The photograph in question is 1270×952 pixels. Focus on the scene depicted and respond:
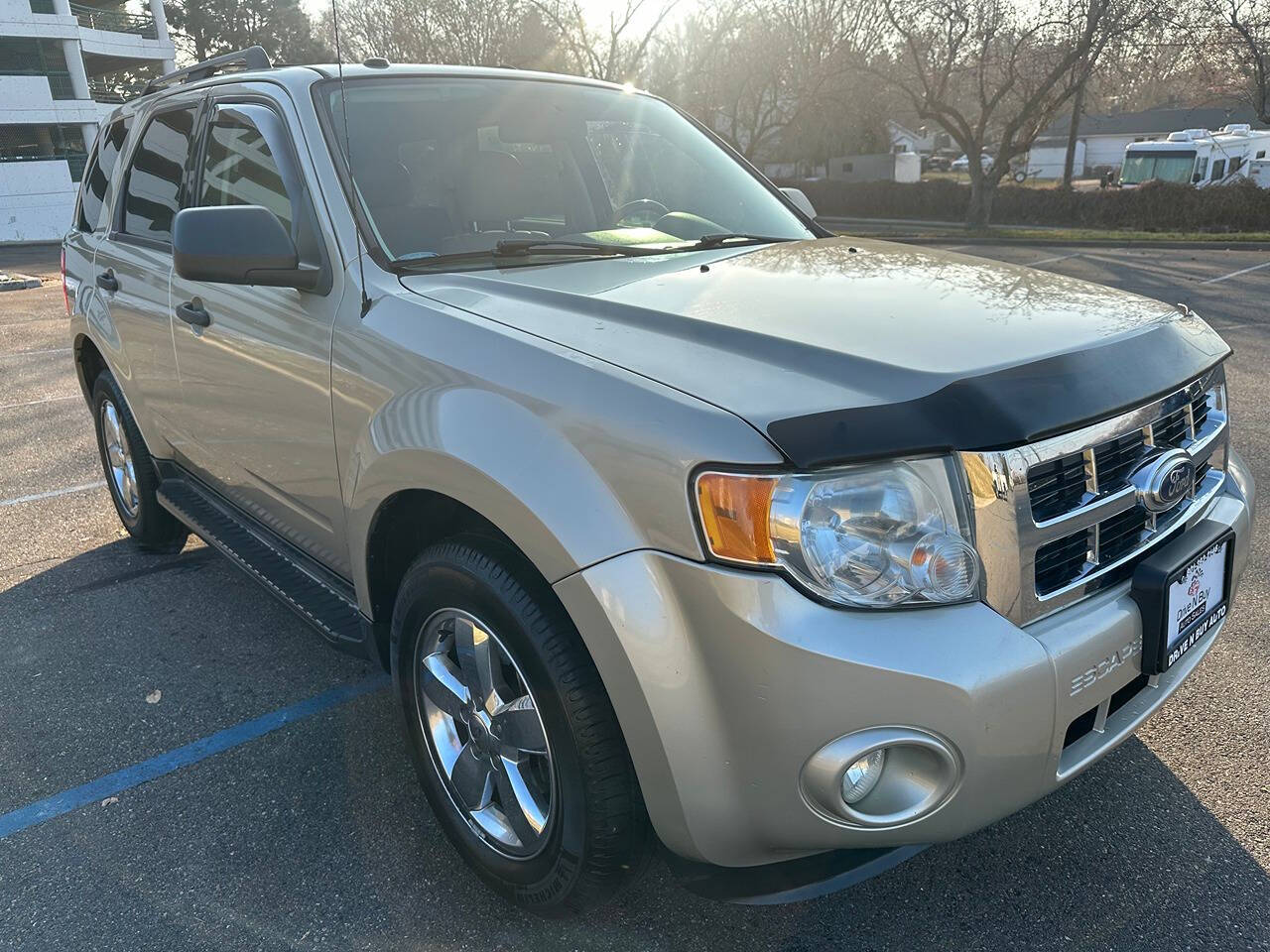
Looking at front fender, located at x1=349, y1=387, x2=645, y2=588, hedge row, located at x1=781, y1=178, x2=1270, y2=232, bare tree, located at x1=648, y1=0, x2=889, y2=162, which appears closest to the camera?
front fender, located at x1=349, y1=387, x2=645, y2=588

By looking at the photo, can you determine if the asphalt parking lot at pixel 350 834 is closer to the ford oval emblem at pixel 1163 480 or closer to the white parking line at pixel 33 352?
the ford oval emblem at pixel 1163 480

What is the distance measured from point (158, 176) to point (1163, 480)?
3569 mm

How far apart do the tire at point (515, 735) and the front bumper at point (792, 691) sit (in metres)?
0.11

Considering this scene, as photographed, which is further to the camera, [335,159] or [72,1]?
[72,1]

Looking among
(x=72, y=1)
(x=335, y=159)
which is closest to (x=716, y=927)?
(x=335, y=159)

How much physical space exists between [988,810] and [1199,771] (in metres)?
1.27

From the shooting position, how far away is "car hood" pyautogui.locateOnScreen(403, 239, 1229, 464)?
1.65m

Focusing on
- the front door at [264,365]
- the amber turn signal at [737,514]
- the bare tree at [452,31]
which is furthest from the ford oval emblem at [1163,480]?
the bare tree at [452,31]

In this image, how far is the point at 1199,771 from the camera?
8.47 feet

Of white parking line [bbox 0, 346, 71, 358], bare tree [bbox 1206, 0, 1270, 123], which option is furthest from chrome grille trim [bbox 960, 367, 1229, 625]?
bare tree [bbox 1206, 0, 1270, 123]

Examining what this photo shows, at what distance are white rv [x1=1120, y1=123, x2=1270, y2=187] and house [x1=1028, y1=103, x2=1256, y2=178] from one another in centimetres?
2524

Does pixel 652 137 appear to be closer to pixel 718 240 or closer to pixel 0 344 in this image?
pixel 718 240

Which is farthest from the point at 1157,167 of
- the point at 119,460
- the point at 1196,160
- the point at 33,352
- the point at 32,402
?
the point at 119,460

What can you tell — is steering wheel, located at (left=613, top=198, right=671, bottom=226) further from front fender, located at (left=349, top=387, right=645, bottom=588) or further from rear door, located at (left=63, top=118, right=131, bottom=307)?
rear door, located at (left=63, top=118, right=131, bottom=307)
